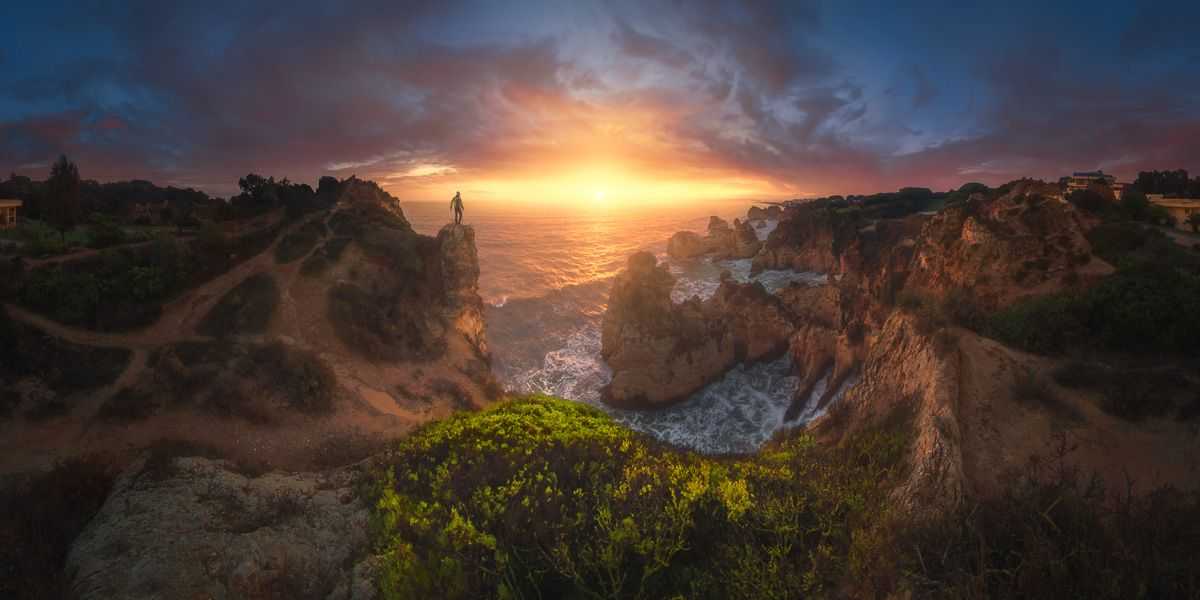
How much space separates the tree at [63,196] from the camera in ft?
93.5

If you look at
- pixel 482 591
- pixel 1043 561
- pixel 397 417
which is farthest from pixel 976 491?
pixel 397 417

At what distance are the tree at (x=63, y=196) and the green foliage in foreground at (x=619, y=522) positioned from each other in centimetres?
3239

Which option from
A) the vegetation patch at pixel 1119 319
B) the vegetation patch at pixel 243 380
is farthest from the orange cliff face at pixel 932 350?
the vegetation patch at pixel 243 380

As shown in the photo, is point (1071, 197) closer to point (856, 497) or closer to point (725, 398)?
point (725, 398)

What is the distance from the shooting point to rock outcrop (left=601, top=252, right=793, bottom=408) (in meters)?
30.6

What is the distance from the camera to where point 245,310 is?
22.1 metres

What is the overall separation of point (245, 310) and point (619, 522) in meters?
22.5

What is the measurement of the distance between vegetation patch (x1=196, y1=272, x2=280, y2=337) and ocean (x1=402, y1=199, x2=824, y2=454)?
50.7 feet

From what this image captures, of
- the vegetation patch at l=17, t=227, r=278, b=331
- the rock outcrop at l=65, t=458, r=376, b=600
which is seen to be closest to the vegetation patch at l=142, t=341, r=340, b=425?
the vegetation patch at l=17, t=227, r=278, b=331

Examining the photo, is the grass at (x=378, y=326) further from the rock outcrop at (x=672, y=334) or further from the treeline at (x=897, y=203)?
the treeline at (x=897, y=203)

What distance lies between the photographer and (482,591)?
19.7ft

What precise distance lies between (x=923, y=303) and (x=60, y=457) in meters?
25.9

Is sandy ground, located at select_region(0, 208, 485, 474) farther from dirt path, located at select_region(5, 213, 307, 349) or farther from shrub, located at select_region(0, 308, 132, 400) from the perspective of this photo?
shrub, located at select_region(0, 308, 132, 400)

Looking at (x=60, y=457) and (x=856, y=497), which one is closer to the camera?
(x=856, y=497)
